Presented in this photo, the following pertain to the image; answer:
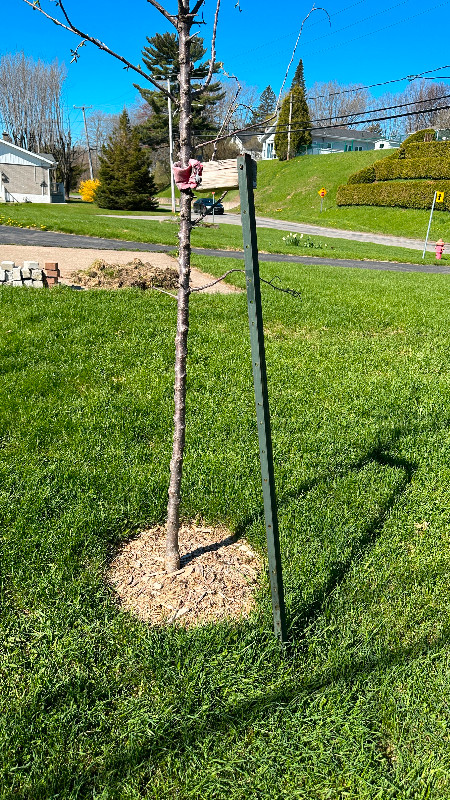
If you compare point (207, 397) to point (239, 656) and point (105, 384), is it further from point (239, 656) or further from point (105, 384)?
point (239, 656)

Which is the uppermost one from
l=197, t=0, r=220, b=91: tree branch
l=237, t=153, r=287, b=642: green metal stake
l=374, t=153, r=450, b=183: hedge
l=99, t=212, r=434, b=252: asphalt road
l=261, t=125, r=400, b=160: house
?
l=261, t=125, r=400, b=160: house

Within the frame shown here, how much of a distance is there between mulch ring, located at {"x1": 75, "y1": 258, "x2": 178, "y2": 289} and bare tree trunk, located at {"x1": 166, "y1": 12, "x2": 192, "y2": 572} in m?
6.46

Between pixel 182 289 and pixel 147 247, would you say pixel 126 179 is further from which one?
pixel 182 289

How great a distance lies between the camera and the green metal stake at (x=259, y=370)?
2.02m

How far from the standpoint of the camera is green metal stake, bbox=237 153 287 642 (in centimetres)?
202

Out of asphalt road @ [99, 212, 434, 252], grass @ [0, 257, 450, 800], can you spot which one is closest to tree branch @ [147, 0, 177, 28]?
grass @ [0, 257, 450, 800]

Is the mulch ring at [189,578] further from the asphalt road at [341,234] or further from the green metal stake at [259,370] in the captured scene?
the asphalt road at [341,234]

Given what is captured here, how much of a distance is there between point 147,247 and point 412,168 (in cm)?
2663

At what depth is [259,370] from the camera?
7.06 ft

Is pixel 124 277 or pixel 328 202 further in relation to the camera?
pixel 328 202

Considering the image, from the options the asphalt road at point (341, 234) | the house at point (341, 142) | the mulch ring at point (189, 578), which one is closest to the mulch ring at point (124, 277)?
the mulch ring at point (189, 578)

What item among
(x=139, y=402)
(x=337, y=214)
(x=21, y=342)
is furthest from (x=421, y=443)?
(x=337, y=214)

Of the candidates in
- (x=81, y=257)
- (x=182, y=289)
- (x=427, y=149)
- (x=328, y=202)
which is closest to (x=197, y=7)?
(x=182, y=289)

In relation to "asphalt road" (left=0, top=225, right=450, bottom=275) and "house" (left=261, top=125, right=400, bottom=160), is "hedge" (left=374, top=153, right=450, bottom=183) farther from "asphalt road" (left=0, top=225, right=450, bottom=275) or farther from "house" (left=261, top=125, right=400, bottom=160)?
"house" (left=261, top=125, right=400, bottom=160)
